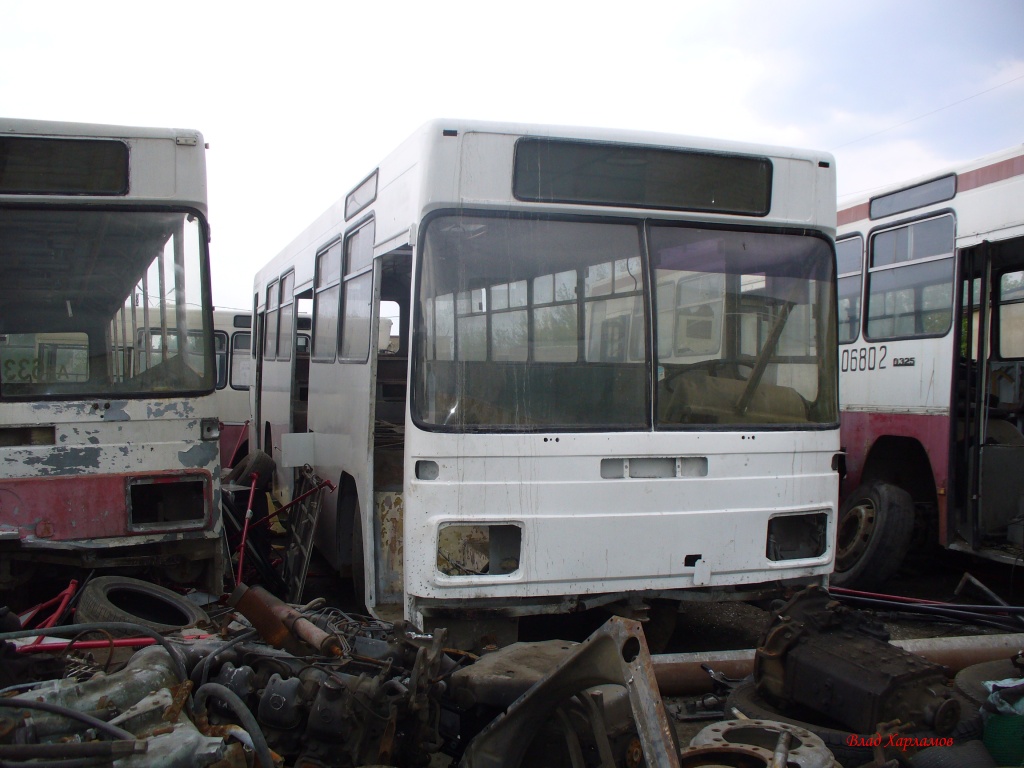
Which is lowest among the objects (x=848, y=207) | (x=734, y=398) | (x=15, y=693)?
(x=15, y=693)

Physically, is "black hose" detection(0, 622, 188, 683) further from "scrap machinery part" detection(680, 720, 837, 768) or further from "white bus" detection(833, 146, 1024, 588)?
"white bus" detection(833, 146, 1024, 588)

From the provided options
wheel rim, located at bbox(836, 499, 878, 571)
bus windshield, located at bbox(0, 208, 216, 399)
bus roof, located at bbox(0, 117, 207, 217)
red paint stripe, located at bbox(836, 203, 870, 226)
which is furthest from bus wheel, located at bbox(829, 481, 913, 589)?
bus roof, located at bbox(0, 117, 207, 217)

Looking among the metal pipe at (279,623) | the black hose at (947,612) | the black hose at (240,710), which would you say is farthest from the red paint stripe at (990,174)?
the black hose at (240,710)

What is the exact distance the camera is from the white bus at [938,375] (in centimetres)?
704

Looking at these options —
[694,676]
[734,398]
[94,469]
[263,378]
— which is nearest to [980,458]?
[734,398]

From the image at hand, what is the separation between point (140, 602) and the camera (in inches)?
188

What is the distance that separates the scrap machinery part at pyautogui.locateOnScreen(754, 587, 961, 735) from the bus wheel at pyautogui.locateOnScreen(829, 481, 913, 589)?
318 cm

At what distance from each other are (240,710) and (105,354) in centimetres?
291

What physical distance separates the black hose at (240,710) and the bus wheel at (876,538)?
17.5ft

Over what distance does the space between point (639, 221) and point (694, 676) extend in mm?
2433

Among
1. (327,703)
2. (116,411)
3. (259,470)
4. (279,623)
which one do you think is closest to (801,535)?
(279,623)

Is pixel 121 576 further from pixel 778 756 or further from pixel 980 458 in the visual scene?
pixel 980 458

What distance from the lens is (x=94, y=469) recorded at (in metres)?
4.98

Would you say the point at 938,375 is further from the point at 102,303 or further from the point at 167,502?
the point at 102,303
